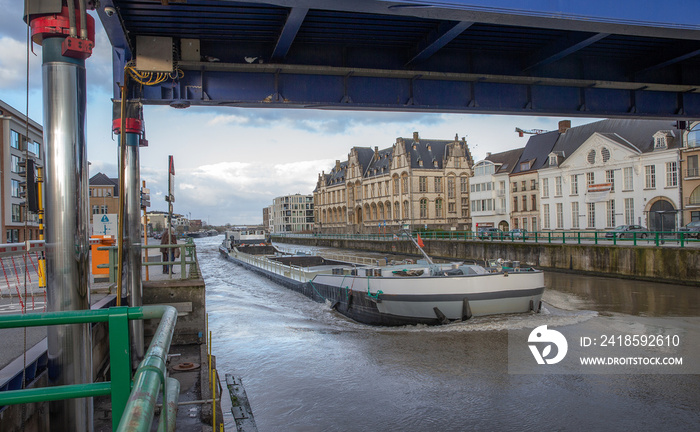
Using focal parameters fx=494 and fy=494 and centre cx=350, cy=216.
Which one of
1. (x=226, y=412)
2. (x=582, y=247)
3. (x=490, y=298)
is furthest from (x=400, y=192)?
(x=226, y=412)

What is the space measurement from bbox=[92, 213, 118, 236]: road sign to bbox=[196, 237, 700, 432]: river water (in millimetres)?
4494

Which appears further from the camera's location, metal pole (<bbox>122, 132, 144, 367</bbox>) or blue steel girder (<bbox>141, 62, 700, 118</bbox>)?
blue steel girder (<bbox>141, 62, 700, 118</bbox>)

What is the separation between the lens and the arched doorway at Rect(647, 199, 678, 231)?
132 feet

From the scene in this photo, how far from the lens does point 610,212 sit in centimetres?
4594

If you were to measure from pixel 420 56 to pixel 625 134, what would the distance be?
4300 cm

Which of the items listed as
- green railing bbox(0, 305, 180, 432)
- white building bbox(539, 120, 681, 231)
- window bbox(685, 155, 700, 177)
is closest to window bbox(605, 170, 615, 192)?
white building bbox(539, 120, 681, 231)

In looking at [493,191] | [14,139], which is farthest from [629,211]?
[14,139]

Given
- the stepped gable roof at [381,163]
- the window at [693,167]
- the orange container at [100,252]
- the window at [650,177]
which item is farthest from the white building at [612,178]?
the orange container at [100,252]

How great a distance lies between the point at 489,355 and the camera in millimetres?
11789

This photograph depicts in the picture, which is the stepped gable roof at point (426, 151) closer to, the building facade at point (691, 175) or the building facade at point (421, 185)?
the building facade at point (421, 185)

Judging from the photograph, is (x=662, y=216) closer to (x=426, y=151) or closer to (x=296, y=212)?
(x=426, y=151)

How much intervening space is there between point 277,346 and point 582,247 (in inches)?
830

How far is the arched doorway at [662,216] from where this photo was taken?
132ft

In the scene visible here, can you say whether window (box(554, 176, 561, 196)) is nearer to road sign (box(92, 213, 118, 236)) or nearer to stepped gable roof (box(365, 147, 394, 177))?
stepped gable roof (box(365, 147, 394, 177))
